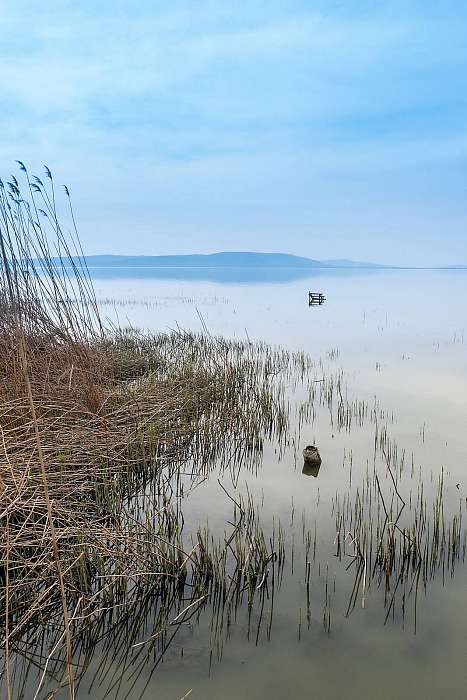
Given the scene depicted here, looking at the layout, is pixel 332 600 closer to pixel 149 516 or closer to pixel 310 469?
pixel 149 516

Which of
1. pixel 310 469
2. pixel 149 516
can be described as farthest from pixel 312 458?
pixel 149 516

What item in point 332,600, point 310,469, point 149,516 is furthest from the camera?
point 310,469

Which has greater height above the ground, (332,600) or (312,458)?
(312,458)

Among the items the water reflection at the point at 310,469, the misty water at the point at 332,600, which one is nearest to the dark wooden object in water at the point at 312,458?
the water reflection at the point at 310,469

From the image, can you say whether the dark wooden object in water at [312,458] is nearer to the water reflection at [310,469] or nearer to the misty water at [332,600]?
the water reflection at [310,469]

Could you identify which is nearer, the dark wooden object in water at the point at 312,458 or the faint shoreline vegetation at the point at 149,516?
the faint shoreline vegetation at the point at 149,516

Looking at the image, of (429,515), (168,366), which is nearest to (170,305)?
(168,366)

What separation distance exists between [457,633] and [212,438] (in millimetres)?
3964

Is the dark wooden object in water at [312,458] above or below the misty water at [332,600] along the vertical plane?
above

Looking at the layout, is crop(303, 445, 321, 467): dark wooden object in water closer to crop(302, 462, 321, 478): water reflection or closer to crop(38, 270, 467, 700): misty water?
crop(302, 462, 321, 478): water reflection

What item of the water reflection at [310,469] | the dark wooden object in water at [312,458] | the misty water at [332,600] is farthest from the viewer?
the dark wooden object in water at [312,458]

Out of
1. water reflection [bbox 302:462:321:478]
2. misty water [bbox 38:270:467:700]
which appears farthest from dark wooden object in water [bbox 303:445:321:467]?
misty water [bbox 38:270:467:700]

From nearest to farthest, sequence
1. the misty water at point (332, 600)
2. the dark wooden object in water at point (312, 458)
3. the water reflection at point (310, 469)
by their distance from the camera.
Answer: the misty water at point (332, 600) → the water reflection at point (310, 469) → the dark wooden object in water at point (312, 458)

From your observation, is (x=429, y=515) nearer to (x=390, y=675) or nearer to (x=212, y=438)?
(x=390, y=675)
